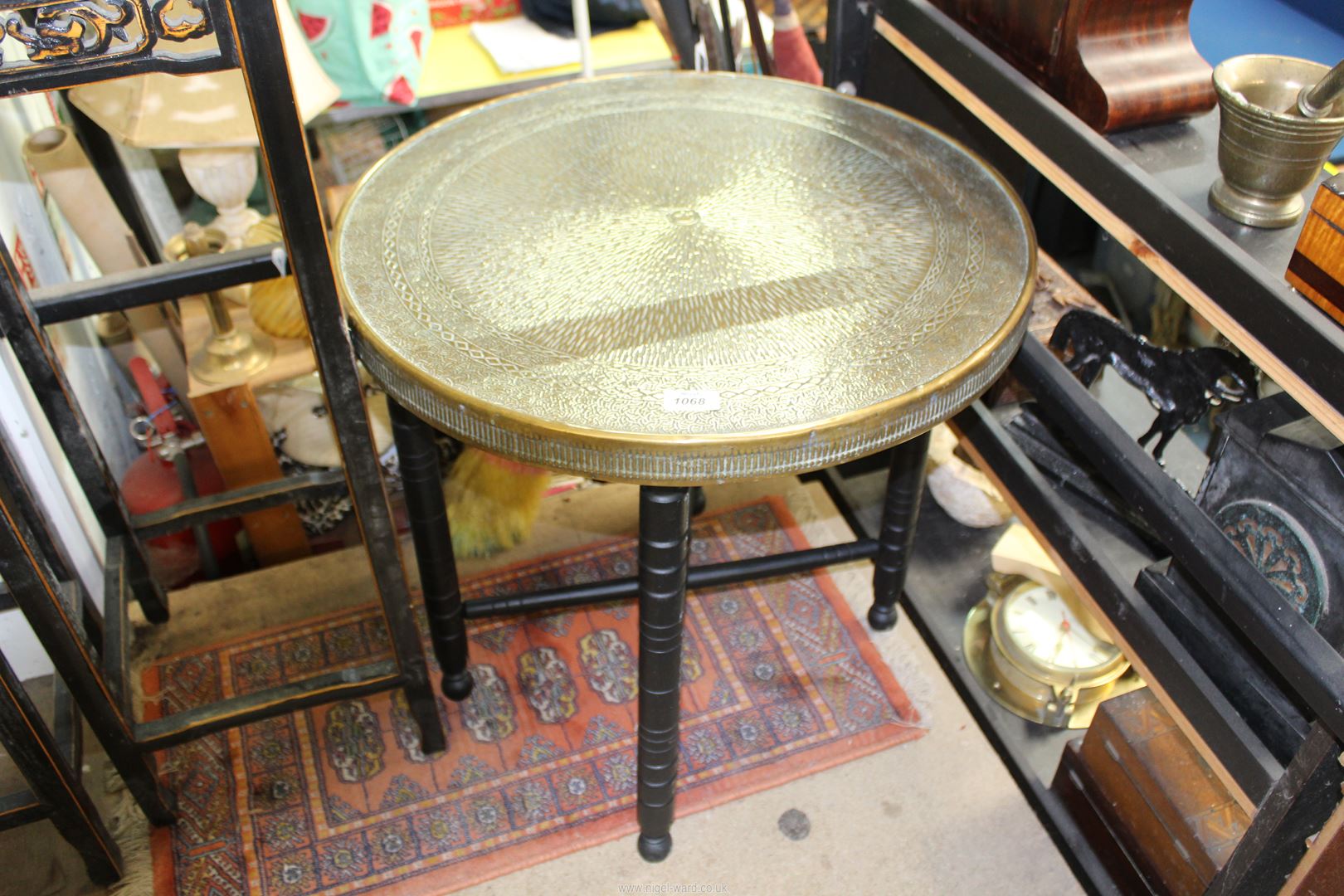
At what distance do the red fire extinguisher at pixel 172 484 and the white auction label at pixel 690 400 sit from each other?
1.20 meters

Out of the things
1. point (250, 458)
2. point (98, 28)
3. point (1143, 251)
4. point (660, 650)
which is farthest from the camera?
point (250, 458)

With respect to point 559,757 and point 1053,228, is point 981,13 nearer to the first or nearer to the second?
point 1053,228

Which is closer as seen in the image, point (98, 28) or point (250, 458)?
point (98, 28)

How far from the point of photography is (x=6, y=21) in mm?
1011

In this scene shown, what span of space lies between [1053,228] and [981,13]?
1128 mm

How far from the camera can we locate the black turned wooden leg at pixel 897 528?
1760mm

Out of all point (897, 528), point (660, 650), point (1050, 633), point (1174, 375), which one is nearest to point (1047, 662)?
point (1050, 633)

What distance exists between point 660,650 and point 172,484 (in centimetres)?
120

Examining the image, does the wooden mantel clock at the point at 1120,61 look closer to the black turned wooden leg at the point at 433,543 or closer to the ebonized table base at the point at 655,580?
the ebonized table base at the point at 655,580

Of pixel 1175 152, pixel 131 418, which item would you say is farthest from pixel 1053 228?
pixel 131 418

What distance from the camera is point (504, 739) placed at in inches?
73.9

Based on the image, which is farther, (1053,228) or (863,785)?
(1053,228)

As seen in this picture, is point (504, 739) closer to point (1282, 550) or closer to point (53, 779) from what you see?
point (53, 779)

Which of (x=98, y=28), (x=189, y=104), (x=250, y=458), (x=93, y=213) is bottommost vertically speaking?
(x=250, y=458)
